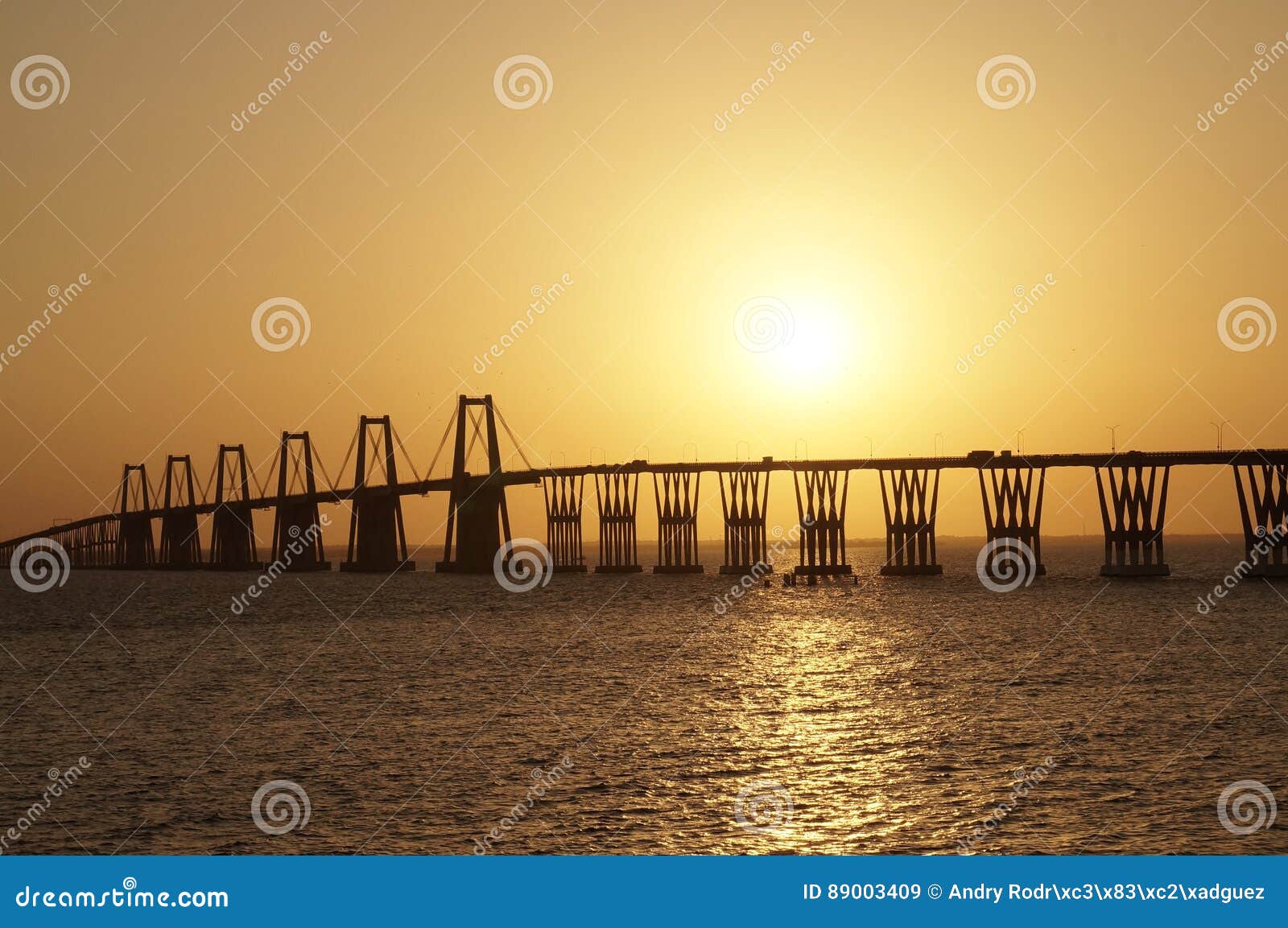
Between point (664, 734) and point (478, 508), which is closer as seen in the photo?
point (664, 734)

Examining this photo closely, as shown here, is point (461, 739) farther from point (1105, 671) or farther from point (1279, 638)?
point (1279, 638)

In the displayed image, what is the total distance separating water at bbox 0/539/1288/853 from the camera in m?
27.4

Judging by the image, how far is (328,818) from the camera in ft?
93.8

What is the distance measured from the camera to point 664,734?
3969cm

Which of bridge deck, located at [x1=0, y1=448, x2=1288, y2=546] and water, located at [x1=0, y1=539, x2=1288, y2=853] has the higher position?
bridge deck, located at [x1=0, y1=448, x2=1288, y2=546]

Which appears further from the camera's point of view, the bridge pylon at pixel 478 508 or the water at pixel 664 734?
the bridge pylon at pixel 478 508

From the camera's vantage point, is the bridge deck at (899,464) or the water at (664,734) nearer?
the water at (664,734)

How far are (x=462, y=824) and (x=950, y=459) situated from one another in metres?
109

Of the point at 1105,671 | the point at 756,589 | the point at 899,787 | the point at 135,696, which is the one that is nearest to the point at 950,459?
the point at 756,589

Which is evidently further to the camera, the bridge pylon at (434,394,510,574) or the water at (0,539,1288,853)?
the bridge pylon at (434,394,510,574)

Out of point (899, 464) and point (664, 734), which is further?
point (899, 464)

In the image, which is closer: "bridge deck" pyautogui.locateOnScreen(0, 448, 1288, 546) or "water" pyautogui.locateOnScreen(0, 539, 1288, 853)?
"water" pyautogui.locateOnScreen(0, 539, 1288, 853)

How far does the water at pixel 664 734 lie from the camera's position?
90.0 feet

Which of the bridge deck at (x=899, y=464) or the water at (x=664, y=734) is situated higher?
the bridge deck at (x=899, y=464)
